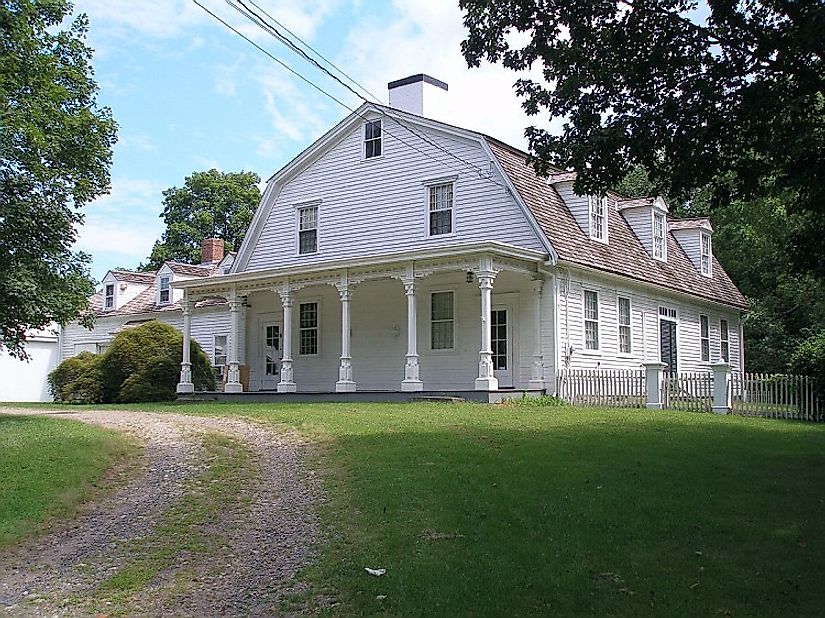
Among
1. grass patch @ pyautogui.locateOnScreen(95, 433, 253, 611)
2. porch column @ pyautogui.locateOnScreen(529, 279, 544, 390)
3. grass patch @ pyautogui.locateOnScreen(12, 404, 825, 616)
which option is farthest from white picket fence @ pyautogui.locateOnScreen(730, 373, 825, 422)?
grass patch @ pyautogui.locateOnScreen(95, 433, 253, 611)

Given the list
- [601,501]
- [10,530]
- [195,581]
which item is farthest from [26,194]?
[601,501]

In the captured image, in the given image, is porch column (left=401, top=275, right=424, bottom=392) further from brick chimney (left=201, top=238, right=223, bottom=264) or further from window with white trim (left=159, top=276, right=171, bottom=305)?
brick chimney (left=201, top=238, right=223, bottom=264)

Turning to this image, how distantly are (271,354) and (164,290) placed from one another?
32.5 feet

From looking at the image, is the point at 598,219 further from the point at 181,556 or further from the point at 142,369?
the point at 181,556

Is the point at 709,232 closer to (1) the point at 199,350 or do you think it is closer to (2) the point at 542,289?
(2) the point at 542,289

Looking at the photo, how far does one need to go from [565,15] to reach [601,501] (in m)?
5.87

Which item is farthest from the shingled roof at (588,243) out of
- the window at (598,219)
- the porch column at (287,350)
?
the porch column at (287,350)

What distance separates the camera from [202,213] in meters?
56.2

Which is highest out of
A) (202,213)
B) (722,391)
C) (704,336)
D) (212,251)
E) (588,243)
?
(202,213)

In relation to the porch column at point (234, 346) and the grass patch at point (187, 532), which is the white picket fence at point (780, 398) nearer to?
the grass patch at point (187, 532)

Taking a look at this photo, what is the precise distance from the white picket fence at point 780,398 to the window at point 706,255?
11.9 metres

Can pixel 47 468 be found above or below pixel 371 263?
below

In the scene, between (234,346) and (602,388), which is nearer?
(602,388)

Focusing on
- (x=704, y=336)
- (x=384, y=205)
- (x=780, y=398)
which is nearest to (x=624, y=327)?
(x=780, y=398)
